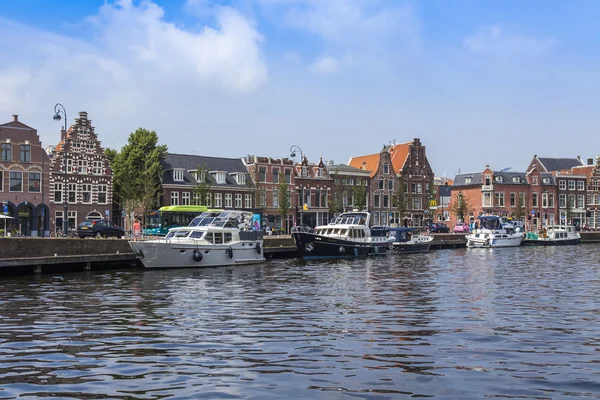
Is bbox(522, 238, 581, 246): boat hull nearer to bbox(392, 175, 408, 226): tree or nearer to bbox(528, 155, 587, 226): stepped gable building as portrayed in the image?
bbox(392, 175, 408, 226): tree

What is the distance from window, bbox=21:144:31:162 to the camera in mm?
73625

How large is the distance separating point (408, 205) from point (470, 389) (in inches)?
3953

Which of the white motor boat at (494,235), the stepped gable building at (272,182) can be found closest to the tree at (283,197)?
the stepped gable building at (272,182)

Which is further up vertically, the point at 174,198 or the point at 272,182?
the point at 272,182

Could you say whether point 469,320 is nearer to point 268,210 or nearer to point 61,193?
point 61,193

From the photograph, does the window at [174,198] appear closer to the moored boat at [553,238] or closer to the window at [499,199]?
the moored boat at [553,238]

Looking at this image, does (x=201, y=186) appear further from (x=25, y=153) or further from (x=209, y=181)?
(x=25, y=153)

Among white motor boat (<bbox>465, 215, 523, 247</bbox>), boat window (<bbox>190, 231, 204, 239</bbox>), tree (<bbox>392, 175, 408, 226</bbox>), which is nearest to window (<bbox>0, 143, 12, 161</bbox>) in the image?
boat window (<bbox>190, 231, 204, 239</bbox>)

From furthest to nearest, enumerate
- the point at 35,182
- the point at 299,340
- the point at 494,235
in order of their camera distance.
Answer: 1. the point at 494,235
2. the point at 35,182
3. the point at 299,340

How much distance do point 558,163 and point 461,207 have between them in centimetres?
2997

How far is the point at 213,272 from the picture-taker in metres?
45.6

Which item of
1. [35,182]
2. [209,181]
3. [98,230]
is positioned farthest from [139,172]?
[98,230]

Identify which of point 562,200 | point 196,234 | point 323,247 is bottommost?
point 323,247

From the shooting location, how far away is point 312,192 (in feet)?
338
